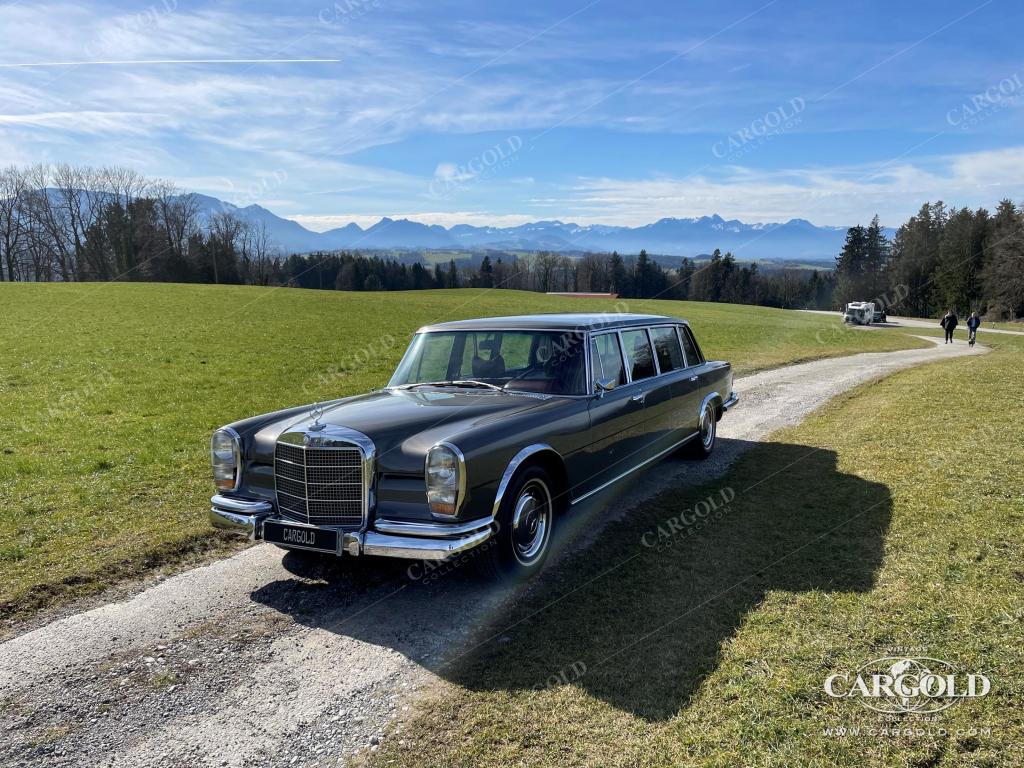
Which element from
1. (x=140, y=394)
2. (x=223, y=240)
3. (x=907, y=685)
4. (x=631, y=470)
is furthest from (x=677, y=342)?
(x=223, y=240)

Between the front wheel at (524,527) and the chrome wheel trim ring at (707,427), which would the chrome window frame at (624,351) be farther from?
the front wheel at (524,527)

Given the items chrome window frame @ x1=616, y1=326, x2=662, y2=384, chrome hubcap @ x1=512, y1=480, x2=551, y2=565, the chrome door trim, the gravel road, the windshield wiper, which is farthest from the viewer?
chrome window frame @ x1=616, y1=326, x2=662, y2=384

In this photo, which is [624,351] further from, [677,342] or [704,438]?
[704,438]

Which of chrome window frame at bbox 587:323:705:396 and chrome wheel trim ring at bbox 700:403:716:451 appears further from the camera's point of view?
chrome wheel trim ring at bbox 700:403:716:451

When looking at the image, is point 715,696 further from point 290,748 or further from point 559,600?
point 290,748

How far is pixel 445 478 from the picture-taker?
3.98m

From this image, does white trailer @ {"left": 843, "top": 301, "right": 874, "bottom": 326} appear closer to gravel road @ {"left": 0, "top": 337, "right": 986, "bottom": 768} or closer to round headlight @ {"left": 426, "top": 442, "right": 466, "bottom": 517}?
gravel road @ {"left": 0, "top": 337, "right": 986, "bottom": 768}

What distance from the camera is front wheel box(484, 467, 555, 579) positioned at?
4332 mm

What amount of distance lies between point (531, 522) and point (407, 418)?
1.23m

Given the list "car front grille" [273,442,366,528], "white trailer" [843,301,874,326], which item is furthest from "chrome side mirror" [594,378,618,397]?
"white trailer" [843,301,874,326]

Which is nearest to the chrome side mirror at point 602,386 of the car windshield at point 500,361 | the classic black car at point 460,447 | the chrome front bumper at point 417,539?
the classic black car at point 460,447

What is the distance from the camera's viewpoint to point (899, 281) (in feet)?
239

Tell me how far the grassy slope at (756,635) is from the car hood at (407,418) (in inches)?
51.2

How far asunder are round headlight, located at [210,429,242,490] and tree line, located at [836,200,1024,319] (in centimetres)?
5889
